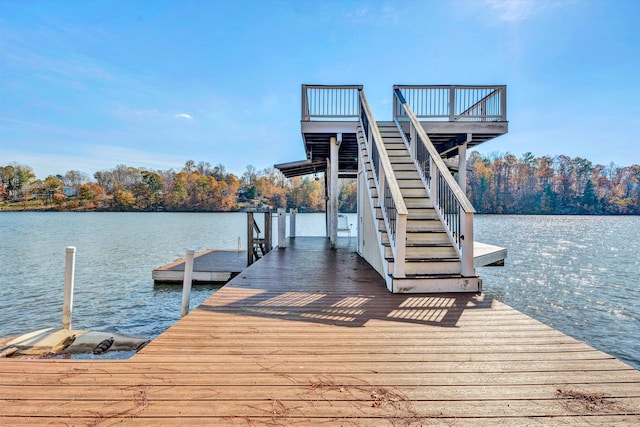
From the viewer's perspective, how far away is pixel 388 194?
17.2 feet

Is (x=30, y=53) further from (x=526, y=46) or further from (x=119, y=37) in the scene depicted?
(x=526, y=46)

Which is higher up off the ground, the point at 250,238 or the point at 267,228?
the point at 267,228

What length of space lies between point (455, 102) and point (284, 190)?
58923mm

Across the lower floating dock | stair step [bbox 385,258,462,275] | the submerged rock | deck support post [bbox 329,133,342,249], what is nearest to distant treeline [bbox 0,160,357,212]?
the lower floating dock

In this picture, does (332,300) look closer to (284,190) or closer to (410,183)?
(410,183)

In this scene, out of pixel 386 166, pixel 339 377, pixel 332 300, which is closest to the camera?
pixel 339 377

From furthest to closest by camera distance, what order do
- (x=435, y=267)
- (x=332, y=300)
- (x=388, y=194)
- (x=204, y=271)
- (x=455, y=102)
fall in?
(x=204, y=271)
(x=455, y=102)
(x=388, y=194)
(x=435, y=267)
(x=332, y=300)

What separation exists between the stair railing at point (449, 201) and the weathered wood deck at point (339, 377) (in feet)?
3.69

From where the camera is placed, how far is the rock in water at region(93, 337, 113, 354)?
414cm

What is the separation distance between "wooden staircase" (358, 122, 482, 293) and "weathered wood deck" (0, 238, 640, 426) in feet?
2.88

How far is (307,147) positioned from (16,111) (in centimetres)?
5093

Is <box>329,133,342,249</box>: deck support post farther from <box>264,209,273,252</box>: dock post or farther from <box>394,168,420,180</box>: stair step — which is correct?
<box>394,168,420,180</box>: stair step

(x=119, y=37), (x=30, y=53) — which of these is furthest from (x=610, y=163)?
(x=30, y=53)

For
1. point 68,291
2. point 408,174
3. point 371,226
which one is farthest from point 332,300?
point 68,291
